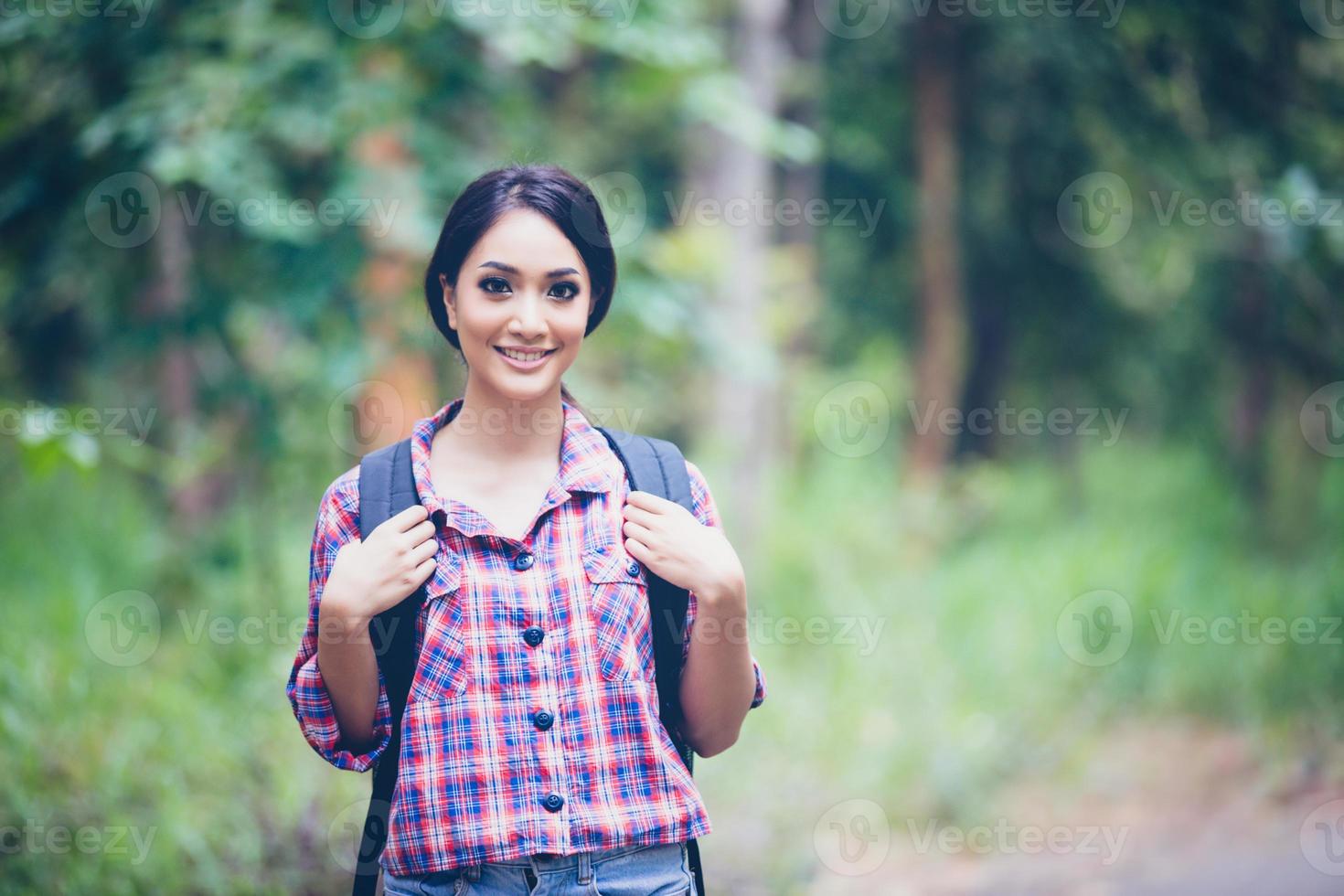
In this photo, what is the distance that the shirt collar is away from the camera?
1.86 meters

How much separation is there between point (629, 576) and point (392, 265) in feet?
12.3

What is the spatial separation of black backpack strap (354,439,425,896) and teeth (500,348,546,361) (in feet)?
0.90

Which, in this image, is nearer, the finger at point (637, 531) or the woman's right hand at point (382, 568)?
the woman's right hand at point (382, 568)

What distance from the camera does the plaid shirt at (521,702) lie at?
5.77 ft

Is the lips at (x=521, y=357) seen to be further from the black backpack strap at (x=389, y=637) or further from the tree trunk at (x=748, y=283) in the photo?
the tree trunk at (x=748, y=283)

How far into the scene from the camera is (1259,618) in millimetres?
6531

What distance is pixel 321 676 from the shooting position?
5.91 ft

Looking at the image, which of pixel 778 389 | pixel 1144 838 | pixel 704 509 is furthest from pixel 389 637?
pixel 778 389

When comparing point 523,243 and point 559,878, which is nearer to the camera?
point 559,878

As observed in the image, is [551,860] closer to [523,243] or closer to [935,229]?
[523,243]

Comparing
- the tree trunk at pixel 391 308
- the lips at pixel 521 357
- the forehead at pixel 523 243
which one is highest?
the tree trunk at pixel 391 308

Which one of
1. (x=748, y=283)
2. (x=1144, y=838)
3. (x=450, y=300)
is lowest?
(x=1144, y=838)

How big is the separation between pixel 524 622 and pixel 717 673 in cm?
35

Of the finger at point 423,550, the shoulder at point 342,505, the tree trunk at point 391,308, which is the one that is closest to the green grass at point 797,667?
the tree trunk at point 391,308
